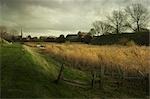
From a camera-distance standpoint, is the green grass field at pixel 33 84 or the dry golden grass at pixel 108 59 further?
the dry golden grass at pixel 108 59

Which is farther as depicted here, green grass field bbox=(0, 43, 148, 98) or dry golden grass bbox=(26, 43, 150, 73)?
dry golden grass bbox=(26, 43, 150, 73)

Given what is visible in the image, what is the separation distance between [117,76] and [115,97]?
317 cm

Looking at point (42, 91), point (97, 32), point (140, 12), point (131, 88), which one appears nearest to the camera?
point (42, 91)

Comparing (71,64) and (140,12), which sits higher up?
(140,12)

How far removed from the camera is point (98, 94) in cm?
1727

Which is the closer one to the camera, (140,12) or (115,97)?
(115,97)

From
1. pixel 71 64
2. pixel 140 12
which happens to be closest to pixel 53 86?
pixel 71 64

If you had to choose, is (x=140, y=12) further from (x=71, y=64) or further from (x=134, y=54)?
(x=71, y=64)

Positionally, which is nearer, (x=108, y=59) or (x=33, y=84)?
(x=33, y=84)

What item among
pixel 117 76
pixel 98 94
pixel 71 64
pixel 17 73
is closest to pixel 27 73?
pixel 17 73

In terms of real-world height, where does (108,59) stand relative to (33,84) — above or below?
above

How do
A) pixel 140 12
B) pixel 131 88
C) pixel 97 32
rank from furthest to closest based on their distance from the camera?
pixel 97 32
pixel 140 12
pixel 131 88

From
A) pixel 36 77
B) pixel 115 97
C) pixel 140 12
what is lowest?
pixel 115 97

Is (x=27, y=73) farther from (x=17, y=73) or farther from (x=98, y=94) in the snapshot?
(x=98, y=94)
